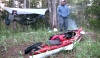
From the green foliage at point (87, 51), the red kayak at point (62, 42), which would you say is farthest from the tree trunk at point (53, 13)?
the green foliage at point (87, 51)

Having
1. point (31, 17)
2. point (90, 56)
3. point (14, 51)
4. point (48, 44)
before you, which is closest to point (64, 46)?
point (48, 44)

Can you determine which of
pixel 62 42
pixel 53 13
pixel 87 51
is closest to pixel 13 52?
pixel 62 42

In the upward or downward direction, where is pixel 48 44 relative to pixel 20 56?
upward

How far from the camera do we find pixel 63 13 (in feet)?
29.7

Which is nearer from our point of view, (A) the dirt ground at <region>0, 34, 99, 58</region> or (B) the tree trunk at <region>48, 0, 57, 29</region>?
(A) the dirt ground at <region>0, 34, 99, 58</region>

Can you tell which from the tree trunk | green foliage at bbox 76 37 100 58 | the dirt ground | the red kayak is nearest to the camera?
green foliage at bbox 76 37 100 58

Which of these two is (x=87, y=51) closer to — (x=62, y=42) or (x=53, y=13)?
(x=62, y=42)

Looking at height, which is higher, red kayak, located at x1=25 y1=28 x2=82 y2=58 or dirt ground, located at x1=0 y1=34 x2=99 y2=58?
red kayak, located at x1=25 y1=28 x2=82 y2=58

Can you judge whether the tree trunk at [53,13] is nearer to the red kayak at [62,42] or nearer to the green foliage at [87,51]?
the red kayak at [62,42]

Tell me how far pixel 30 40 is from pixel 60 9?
2683 millimetres

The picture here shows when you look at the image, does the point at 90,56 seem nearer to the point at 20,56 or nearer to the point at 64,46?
the point at 64,46

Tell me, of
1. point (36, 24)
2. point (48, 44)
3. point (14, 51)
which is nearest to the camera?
point (48, 44)

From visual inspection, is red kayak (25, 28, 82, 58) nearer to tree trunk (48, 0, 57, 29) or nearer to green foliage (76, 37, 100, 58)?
→ green foliage (76, 37, 100, 58)

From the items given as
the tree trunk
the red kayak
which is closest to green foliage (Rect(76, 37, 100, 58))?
the red kayak
